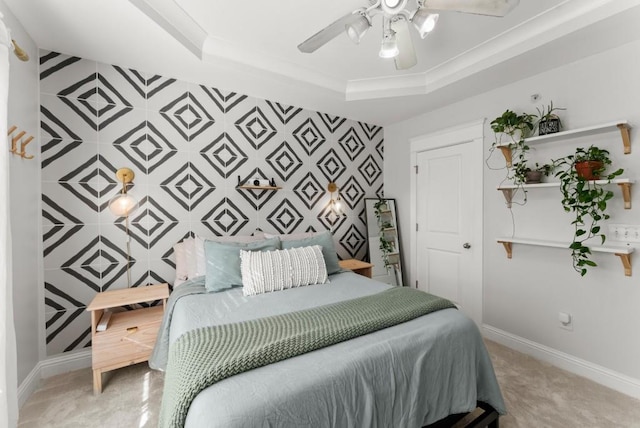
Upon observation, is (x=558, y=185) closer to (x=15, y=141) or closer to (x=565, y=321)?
(x=565, y=321)

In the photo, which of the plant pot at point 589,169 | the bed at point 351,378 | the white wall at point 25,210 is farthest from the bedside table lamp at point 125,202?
the plant pot at point 589,169

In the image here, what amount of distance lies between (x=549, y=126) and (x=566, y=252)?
3.53 ft

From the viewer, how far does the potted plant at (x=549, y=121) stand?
2.38 meters

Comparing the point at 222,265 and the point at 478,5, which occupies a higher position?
the point at 478,5

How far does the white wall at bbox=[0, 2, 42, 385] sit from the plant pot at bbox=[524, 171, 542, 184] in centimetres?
389

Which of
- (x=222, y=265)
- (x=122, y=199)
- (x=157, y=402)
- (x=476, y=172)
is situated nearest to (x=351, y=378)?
(x=222, y=265)

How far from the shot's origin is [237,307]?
1.92 metres

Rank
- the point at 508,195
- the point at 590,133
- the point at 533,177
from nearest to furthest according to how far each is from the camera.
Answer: the point at 590,133, the point at 533,177, the point at 508,195

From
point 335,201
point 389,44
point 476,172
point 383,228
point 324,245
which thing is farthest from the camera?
point 383,228

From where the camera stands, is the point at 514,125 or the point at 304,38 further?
the point at 514,125

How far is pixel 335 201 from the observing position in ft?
12.4

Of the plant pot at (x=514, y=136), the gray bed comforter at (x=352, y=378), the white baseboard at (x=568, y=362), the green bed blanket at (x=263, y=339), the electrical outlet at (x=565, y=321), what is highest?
the plant pot at (x=514, y=136)

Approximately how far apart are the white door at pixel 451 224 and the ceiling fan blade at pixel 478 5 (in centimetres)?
187

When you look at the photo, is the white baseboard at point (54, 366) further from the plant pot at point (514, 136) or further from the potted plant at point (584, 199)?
the plant pot at point (514, 136)
